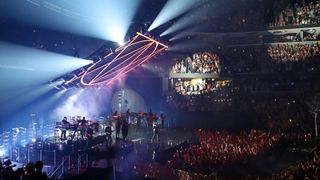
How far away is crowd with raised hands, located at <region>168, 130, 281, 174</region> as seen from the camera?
11.5 meters

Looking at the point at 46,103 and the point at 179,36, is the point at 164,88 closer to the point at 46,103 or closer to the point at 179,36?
the point at 179,36

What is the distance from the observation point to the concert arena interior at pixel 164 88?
12078mm

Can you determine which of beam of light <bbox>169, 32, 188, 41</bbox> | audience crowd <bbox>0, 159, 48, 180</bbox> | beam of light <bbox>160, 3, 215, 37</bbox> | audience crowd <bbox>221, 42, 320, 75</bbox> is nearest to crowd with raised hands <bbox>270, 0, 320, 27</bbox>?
audience crowd <bbox>221, 42, 320, 75</bbox>

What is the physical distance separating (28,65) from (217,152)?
12.1 meters

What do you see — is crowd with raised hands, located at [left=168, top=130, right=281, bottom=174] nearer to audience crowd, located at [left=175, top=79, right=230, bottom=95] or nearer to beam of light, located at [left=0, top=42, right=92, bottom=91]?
beam of light, located at [left=0, top=42, right=92, bottom=91]

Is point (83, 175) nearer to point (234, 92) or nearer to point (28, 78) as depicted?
point (28, 78)

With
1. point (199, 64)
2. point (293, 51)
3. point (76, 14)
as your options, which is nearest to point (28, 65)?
point (76, 14)

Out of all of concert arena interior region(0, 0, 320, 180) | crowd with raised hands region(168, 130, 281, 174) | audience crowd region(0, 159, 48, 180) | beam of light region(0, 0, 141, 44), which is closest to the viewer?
audience crowd region(0, 159, 48, 180)

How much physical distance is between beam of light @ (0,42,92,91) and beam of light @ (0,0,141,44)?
6.08ft

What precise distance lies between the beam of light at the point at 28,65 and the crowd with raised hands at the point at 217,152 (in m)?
7.03

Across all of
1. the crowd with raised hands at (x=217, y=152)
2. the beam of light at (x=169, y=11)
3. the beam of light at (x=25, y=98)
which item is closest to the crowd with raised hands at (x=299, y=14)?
the beam of light at (x=169, y=11)

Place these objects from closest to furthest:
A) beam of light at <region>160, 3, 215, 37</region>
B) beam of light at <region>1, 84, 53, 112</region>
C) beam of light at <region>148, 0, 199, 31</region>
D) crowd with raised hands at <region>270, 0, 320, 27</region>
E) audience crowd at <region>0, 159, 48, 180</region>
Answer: audience crowd at <region>0, 159, 48, 180</region> < beam of light at <region>148, 0, 199, 31</region> < beam of light at <region>1, 84, 53, 112</region> < crowd with raised hands at <region>270, 0, 320, 27</region> < beam of light at <region>160, 3, 215, 37</region>

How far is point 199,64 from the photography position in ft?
80.2

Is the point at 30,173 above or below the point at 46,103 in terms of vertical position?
below
